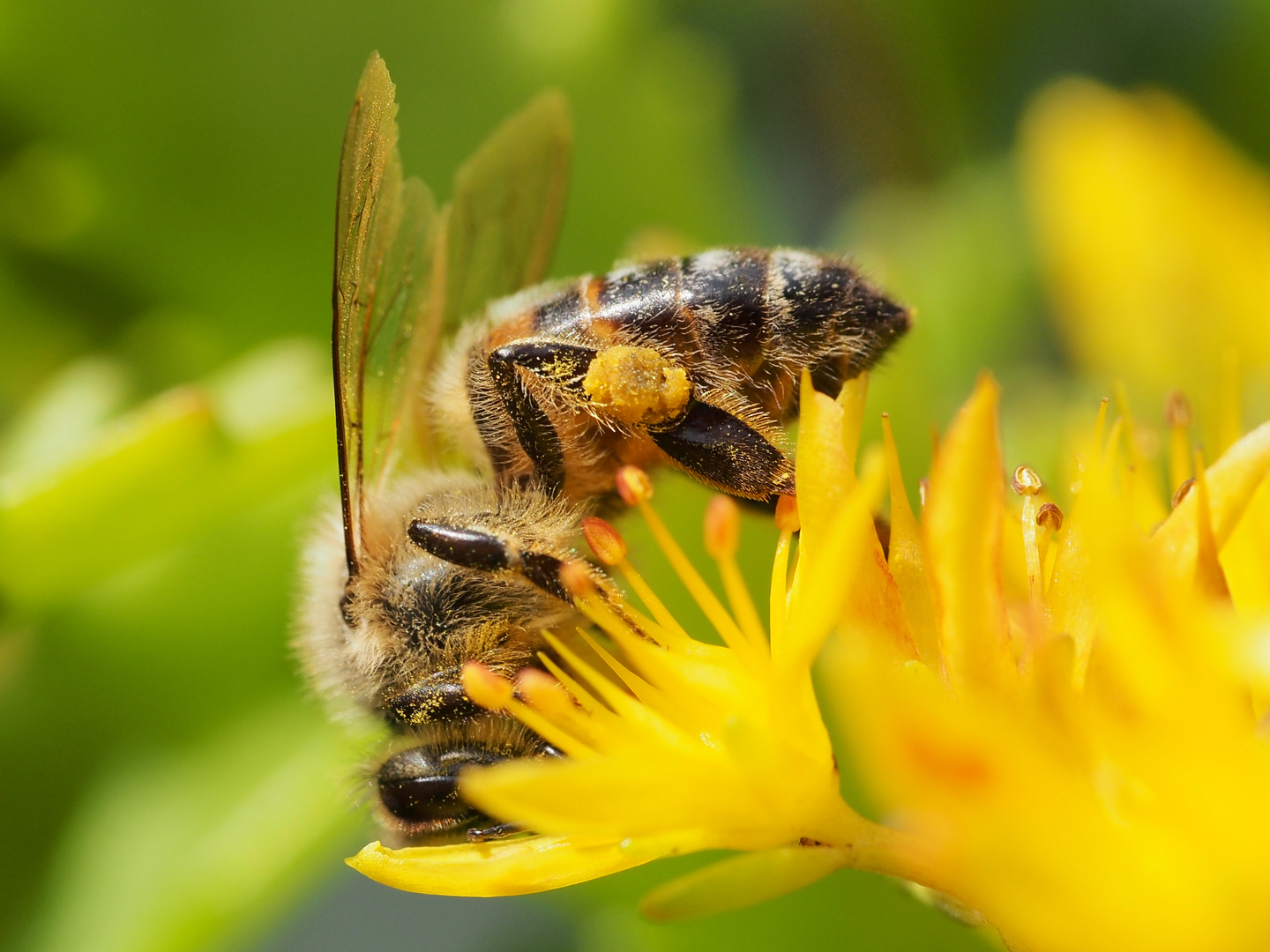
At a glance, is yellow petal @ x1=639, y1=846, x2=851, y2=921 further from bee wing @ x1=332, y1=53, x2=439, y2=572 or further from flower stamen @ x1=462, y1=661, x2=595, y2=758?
bee wing @ x1=332, y1=53, x2=439, y2=572

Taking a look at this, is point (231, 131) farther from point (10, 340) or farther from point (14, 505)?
point (14, 505)

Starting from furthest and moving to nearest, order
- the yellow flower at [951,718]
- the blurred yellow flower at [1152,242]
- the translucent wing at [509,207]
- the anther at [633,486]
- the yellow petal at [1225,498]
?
the blurred yellow flower at [1152,242] < the translucent wing at [509,207] < the anther at [633,486] < the yellow petal at [1225,498] < the yellow flower at [951,718]

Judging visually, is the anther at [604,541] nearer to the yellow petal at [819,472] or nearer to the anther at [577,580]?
the anther at [577,580]

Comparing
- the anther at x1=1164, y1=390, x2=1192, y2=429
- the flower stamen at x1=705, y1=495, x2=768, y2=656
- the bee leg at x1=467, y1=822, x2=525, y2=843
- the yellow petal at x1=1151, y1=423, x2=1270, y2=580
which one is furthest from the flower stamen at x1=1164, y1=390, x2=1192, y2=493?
the bee leg at x1=467, y1=822, x2=525, y2=843

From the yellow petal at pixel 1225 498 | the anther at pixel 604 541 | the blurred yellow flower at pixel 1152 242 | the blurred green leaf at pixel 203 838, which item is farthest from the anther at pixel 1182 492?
the blurred yellow flower at pixel 1152 242

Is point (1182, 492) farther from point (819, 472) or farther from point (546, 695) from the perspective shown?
point (546, 695)
